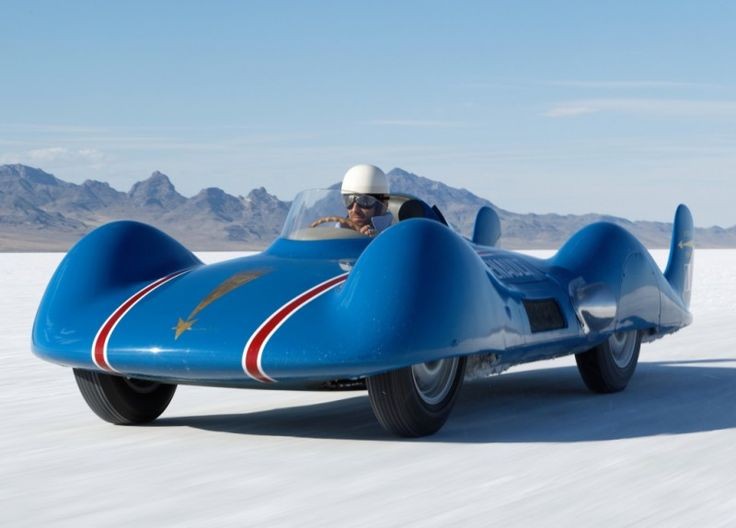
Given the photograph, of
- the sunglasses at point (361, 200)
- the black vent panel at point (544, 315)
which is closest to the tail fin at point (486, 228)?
the black vent panel at point (544, 315)

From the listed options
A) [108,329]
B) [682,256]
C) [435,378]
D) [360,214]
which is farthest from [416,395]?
[682,256]

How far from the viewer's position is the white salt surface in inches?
196

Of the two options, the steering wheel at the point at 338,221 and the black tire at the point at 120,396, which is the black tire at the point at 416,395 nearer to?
the steering wheel at the point at 338,221

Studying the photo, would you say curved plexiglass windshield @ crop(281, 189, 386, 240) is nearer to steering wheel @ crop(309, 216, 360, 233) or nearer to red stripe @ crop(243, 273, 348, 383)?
steering wheel @ crop(309, 216, 360, 233)

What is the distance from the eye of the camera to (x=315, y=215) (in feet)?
27.3

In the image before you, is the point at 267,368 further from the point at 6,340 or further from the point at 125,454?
the point at 6,340

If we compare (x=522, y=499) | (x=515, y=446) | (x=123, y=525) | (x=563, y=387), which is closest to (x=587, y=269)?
(x=563, y=387)

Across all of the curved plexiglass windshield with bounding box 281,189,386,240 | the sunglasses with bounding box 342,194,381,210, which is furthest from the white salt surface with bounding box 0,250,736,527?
the sunglasses with bounding box 342,194,381,210

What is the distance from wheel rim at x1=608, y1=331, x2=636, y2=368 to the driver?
7.03ft

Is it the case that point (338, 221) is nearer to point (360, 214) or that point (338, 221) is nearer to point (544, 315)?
point (360, 214)

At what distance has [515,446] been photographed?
261 inches

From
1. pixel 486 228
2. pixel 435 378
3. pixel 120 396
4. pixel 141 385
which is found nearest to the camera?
pixel 435 378

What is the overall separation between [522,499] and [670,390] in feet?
14.6

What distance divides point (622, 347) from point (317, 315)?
3677mm
